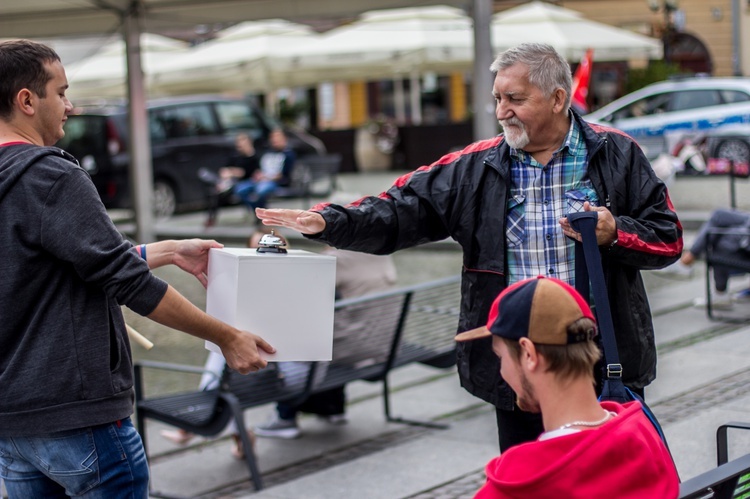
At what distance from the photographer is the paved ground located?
5184 mm

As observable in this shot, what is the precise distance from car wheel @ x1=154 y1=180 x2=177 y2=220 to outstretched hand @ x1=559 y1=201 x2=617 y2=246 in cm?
1382

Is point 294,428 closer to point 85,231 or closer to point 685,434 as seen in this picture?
point 685,434

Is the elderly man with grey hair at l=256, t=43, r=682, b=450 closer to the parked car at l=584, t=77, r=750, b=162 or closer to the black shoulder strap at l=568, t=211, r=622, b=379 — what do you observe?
the black shoulder strap at l=568, t=211, r=622, b=379

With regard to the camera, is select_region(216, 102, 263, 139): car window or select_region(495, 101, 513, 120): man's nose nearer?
select_region(495, 101, 513, 120): man's nose

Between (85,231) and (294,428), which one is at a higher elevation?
(85,231)

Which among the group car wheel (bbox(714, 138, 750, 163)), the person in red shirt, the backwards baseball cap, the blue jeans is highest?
the backwards baseball cap

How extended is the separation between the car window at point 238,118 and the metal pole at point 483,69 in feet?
24.2

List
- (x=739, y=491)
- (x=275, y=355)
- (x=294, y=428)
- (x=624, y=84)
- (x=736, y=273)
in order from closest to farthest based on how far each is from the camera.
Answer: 1. (x=739, y=491)
2. (x=275, y=355)
3. (x=294, y=428)
4. (x=736, y=273)
5. (x=624, y=84)

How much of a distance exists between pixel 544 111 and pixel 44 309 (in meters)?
1.48

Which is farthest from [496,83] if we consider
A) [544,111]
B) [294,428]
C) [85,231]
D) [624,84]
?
[624,84]

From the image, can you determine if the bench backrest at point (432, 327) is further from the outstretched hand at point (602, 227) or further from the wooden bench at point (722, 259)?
the outstretched hand at point (602, 227)

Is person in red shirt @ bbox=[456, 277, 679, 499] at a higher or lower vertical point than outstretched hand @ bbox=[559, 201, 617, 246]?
lower

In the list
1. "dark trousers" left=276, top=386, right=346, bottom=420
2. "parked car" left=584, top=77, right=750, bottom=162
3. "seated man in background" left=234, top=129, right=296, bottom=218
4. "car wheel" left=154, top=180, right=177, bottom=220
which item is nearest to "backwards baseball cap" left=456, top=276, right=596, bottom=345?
"dark trousers" left=276, top=386, right=346, bottom=420

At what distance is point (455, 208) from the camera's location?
3.32m
